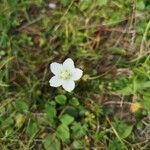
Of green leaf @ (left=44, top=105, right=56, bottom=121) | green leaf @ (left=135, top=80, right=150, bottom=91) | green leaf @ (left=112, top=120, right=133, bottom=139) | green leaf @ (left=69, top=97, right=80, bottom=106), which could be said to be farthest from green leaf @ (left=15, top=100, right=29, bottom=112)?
green leaf @ (left=135, top=80, right=150, bottom=91)

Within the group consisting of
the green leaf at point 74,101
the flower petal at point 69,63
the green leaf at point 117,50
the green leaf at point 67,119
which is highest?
the flower petal at point 69,63

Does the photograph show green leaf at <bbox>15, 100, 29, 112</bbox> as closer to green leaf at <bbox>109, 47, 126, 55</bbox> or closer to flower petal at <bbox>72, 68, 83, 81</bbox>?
flower petal at <bbox>72, 68, 83, 81</bbox>

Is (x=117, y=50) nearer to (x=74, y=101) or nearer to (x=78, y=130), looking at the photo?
(x=74, y=101)

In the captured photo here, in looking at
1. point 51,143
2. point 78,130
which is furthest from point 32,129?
point 78,130

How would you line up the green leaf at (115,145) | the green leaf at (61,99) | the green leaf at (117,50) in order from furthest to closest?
the green leaf at (117,50) → the green leaf at (61,99) → the green leaf at (115,145)

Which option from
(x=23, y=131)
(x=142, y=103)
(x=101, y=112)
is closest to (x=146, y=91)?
(x=142, y=103)

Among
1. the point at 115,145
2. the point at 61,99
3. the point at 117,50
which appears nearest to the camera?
the point at 115,145

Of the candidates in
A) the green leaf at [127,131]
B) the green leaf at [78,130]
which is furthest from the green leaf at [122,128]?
the green leaf at [78,130]

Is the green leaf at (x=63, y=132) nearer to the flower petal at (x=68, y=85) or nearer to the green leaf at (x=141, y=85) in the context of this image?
the flower petal at (x=68, y=85)
